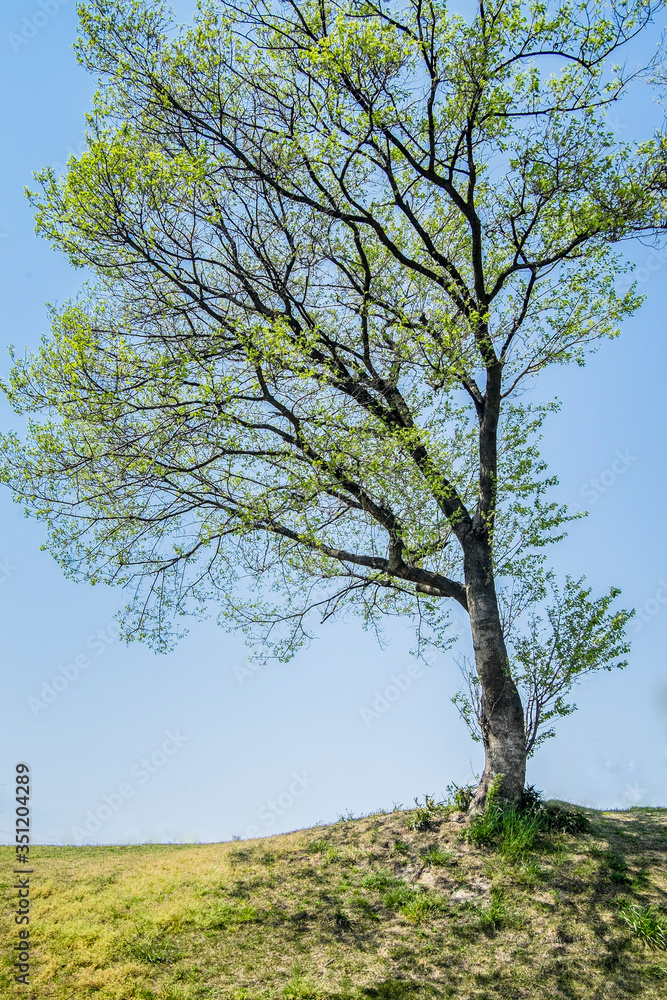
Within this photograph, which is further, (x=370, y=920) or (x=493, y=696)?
(x=493, y=696)

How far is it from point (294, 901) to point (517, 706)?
4.53 metres

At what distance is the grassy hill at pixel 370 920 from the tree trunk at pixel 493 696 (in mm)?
→ 884

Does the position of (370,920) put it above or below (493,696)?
below

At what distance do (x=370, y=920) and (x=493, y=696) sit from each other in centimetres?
389

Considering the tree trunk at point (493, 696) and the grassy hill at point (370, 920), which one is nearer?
the grassy hill at point (370, 920)

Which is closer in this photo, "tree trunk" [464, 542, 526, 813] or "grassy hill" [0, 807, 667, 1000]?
"grassy hill" [0, 807, 667, 1000]

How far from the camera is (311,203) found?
12.1 m

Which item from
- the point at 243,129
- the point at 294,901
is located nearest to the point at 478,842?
the point at 294,901

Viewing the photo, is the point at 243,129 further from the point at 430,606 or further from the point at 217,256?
the point at 430,606

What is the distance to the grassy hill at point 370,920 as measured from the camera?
26.6ft

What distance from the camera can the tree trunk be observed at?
1117cm

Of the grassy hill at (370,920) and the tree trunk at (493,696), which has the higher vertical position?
the tree trunk at (493,696)

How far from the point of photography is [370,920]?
9.33 metres

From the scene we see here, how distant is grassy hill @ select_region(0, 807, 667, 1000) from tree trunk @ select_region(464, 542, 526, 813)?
2.90 feet
